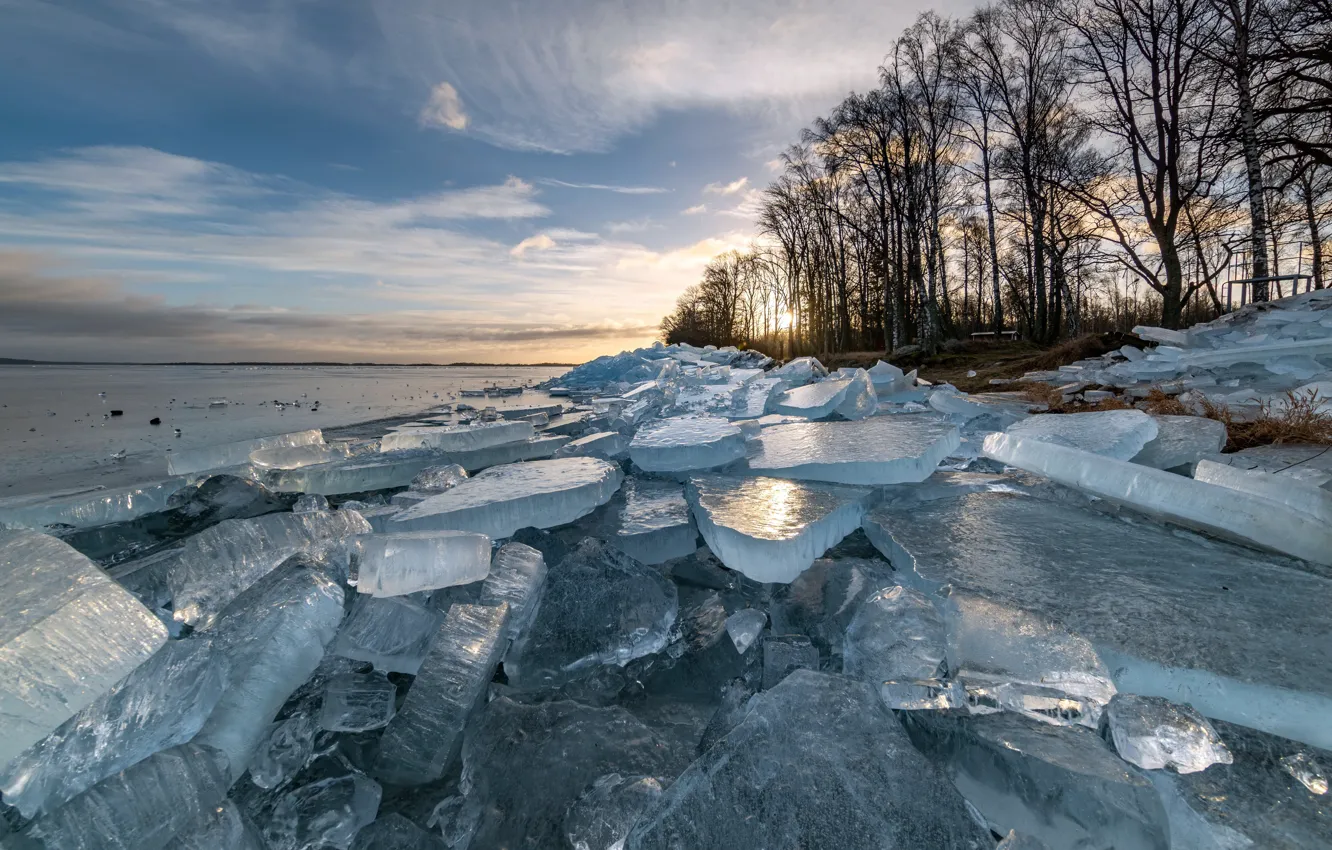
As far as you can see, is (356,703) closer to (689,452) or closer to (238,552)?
(238,552)

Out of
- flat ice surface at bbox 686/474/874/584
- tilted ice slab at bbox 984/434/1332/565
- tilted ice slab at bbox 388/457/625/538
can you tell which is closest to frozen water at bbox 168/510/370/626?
tilted ice slab at bbox 388/457/625/538

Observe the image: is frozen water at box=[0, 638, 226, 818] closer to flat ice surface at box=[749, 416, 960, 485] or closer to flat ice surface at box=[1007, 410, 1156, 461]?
flat ice surface at box=[749, 416, 960, 485]

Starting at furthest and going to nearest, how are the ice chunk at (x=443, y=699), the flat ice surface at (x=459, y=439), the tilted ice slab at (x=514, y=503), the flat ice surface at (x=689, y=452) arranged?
1. the flat ice surface at (x=459, y=439)
2. the flat ice surface at (x=689, y=452)
3. the tilted ice slab at (x=514, y=503)
4. the ice chunk at (x=443, y=699)

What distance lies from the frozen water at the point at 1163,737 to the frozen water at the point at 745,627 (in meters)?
0.62

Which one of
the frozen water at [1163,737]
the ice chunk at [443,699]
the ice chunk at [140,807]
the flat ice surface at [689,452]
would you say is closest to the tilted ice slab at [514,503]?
the flat ice surface at [689,452]

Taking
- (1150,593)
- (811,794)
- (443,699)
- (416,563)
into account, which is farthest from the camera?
(416,563)

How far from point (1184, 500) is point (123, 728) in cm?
255

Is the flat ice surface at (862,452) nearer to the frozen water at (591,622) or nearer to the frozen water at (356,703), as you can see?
the frozen water at (591,622)

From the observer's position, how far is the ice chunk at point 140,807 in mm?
720

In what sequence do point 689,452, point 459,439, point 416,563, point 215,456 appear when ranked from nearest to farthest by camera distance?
point 416,563 < point 689,452 < point 215,456 < point 459,439

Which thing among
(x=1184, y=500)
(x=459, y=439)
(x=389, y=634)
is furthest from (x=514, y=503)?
(x=1184, y=500)

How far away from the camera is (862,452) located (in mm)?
2051

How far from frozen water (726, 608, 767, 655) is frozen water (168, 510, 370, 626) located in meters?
1.12

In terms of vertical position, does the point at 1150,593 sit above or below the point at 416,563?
below
